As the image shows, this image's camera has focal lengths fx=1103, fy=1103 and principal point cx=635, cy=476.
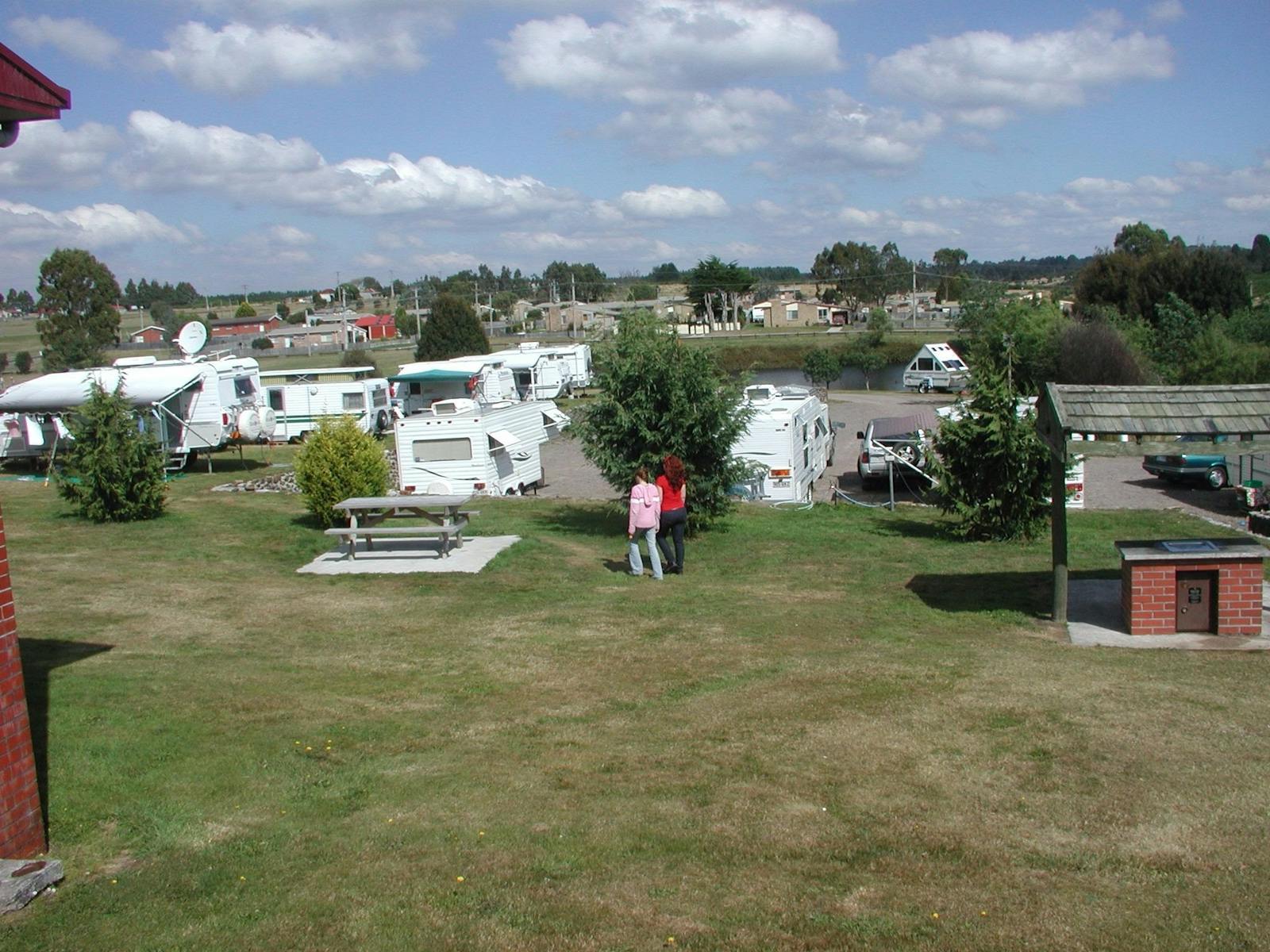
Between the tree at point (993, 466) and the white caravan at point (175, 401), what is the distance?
1652cm

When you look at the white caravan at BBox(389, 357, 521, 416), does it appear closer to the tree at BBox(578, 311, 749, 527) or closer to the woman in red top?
the tree at BBox(578, 311, 749, 527)

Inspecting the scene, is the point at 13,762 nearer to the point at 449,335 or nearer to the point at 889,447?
the point at 889,447

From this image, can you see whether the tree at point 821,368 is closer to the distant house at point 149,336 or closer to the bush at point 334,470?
the bush at point 334,470

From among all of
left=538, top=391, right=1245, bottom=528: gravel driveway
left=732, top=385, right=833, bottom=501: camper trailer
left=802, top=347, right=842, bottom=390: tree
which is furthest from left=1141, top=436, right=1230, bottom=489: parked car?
left=802, top=347, right=842, bottom=390: tree

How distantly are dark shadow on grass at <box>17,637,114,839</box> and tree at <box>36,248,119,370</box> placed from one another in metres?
58.9

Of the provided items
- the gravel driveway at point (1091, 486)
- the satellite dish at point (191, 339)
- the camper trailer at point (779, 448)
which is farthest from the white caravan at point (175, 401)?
the camper trailer at point (779, 448)

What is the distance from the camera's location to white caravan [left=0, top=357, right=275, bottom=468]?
23766 millimetres

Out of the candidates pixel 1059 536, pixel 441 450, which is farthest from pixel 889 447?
pixel 1059 536

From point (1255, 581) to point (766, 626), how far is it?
4041 millimetres

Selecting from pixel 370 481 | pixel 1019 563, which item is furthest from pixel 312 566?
pixel 1019 563

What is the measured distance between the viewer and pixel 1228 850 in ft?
16.0

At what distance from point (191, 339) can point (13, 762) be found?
2454 centimetres

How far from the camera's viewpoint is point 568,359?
42.1m

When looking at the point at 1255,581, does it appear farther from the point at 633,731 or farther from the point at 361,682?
the point at 361,682
